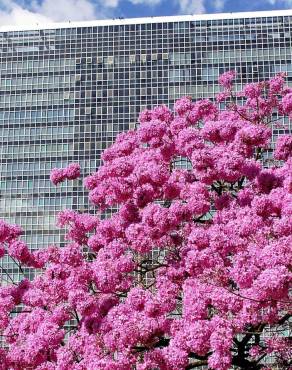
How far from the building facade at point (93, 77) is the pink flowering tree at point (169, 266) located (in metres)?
47.8

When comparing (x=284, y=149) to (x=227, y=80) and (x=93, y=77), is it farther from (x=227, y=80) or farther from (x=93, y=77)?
(x=93, y=77)

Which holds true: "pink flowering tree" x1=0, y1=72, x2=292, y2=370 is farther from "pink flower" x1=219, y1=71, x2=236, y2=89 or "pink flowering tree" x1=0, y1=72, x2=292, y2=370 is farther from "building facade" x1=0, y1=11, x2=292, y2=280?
"building facade" x1=0, y1=11, x2=292, y2=280

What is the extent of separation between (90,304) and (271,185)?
12.5ft

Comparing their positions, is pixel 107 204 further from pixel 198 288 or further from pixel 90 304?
pixel 198 288

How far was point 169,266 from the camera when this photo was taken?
12.3 meters

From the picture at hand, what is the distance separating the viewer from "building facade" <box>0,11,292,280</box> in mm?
64438

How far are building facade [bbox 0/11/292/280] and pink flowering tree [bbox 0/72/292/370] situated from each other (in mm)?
47787

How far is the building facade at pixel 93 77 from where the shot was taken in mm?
64438

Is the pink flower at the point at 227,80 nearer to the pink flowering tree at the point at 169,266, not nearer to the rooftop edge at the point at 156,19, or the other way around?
the pink flowering tree at the point at 169,266

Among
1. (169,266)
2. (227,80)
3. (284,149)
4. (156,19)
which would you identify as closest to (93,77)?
(156,19)

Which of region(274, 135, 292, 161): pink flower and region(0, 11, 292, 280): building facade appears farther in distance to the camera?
region(0, 11, 292, 280): building facade

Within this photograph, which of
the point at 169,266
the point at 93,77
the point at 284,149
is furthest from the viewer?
the point at 93,77

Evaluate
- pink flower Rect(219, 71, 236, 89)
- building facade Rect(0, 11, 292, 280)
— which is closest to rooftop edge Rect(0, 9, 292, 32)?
building facade Rect(0, 11, 292, 280)

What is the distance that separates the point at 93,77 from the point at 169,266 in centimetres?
6027
